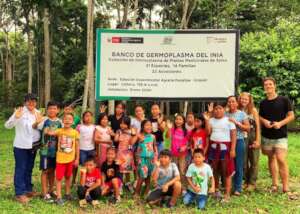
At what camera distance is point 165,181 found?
20.0 ft

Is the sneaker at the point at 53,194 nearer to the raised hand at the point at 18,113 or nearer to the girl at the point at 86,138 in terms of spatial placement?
the girl at the point at 86,138

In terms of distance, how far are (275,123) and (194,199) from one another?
1.70 m

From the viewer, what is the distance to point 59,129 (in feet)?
20.3

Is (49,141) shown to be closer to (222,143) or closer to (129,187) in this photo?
(129,187)

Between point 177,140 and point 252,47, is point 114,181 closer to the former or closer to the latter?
point 177,140

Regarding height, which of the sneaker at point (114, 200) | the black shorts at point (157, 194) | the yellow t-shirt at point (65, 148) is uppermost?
the yellow t-shirt at point (65, 148)

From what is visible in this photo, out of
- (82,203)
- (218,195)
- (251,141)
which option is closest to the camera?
(82,203)

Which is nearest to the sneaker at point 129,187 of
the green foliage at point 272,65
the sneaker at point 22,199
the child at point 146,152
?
the child at point 146,152

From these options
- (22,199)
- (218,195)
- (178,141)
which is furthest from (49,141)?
(218,195)

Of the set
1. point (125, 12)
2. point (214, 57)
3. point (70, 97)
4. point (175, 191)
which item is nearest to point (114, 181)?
point (175, 191)

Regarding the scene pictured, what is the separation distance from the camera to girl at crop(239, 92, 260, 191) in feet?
21.7

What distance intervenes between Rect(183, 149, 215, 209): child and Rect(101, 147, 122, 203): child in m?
1.01

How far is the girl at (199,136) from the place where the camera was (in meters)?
6.51

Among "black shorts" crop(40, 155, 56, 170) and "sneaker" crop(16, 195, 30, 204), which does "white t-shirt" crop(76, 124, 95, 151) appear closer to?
"black shorts" crop(40, 155, 56, 170)
